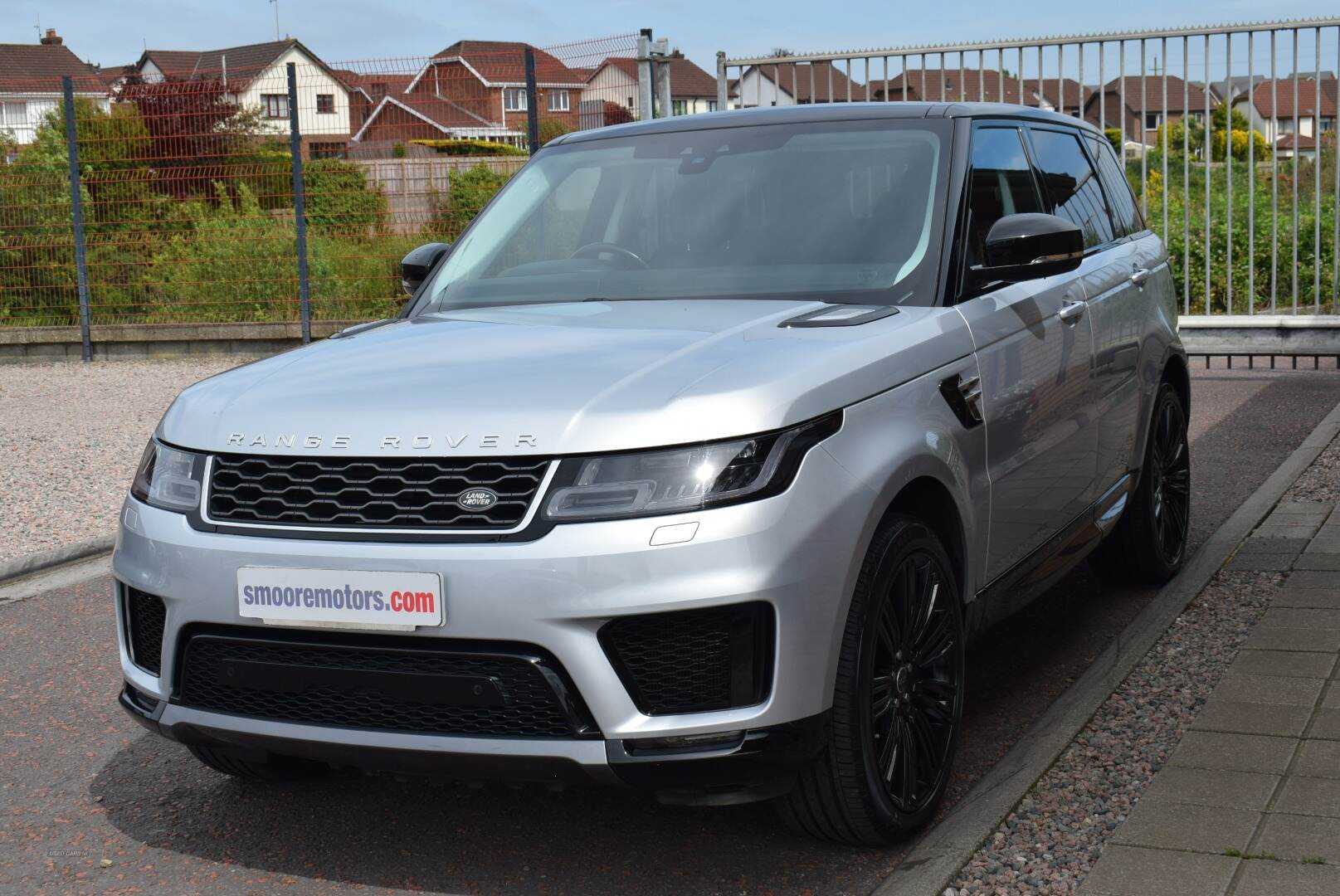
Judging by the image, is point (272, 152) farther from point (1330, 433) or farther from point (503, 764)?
point (503, 764)

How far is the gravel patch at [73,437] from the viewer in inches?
314

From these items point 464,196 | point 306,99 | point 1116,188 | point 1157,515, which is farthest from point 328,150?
point 1157,515

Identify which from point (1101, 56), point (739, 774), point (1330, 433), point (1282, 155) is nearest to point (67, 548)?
point (739, 774)

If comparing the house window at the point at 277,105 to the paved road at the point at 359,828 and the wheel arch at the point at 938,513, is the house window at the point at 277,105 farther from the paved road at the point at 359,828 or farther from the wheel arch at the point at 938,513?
the wheel arch at the point at 938,513

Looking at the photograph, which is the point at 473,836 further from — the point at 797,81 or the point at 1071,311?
the point at 797,81

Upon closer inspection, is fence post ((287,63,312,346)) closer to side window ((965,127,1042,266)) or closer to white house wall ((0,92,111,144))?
white house wall ((0,92,111,144))

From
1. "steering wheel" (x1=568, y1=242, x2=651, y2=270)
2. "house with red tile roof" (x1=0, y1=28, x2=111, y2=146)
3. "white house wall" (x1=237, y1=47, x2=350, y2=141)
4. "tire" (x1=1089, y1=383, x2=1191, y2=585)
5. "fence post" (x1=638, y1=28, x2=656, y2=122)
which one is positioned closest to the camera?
"steering wheel" (x1=568, y1=242, x2=651, y2=270)

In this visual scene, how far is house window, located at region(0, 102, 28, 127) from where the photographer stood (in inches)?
698

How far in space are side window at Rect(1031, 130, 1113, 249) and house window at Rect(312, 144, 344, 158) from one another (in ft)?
37.2

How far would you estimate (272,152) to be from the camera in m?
15.4

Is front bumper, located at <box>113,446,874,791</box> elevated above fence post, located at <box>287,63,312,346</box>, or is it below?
below

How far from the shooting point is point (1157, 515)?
586cm

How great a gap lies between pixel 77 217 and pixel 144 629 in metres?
13.9

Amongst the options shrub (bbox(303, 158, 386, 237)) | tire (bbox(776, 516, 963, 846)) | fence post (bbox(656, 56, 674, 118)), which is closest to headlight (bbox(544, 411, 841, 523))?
tire (bbox(776, 516, 963, 846))
